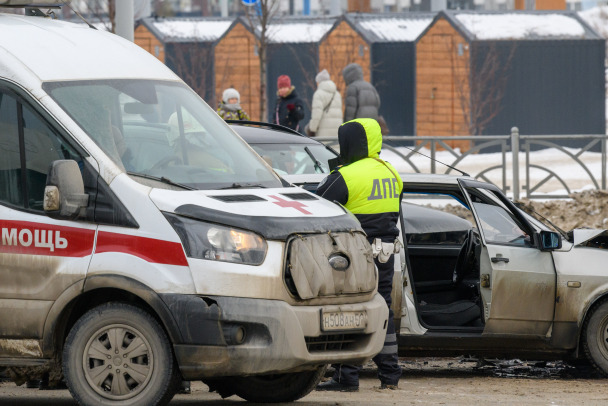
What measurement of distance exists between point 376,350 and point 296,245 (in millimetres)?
908

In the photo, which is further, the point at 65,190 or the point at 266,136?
the point at 266,136

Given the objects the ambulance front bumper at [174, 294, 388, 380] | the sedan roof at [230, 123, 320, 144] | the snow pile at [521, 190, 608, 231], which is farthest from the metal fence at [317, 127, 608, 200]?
the ambulance front bumper at [174, 294, 388, 380]

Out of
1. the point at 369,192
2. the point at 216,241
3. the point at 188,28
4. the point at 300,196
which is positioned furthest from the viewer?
the point at 188,28

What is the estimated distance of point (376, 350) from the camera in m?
7.44

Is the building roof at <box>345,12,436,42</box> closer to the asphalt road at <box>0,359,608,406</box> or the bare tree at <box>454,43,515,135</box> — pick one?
the bare tree at <box>454,43,515,135</box>

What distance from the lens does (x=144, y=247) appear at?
6867 millimetres

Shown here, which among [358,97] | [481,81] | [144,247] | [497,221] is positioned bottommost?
[497,221]

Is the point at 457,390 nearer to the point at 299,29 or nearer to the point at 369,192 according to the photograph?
the point at 369,192

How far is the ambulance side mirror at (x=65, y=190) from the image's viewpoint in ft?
22.7

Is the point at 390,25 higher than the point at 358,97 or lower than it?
higher

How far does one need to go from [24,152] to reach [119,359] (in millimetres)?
1289

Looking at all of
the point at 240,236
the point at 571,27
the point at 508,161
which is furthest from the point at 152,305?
the point at 571,27

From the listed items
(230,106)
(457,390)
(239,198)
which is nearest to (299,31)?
(230,106)

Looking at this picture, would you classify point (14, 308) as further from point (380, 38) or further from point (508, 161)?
point (380, 38)
